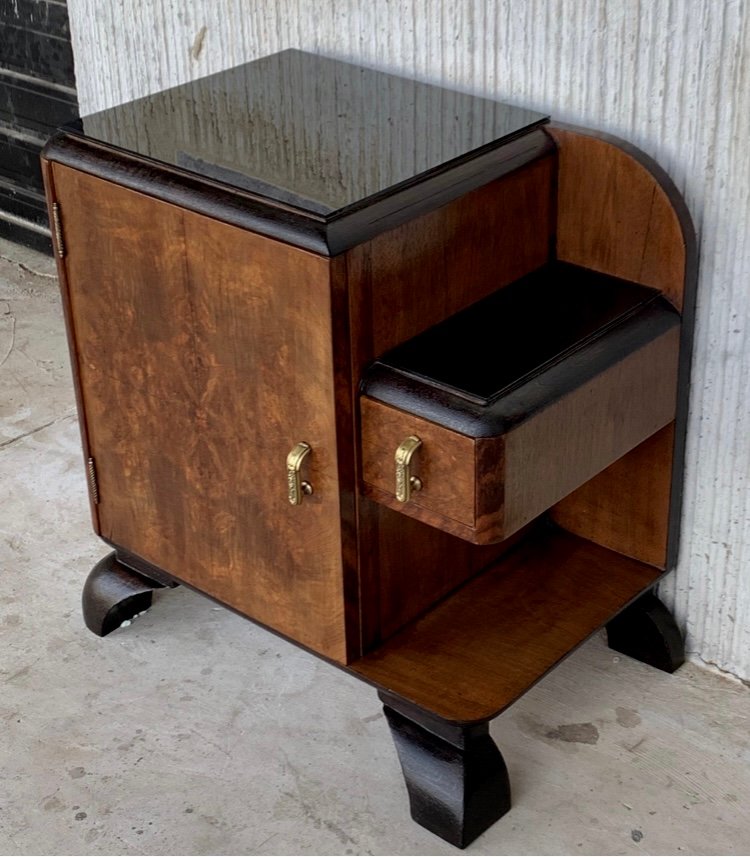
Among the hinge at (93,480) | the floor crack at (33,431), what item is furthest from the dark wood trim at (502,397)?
the floor crack at (33,431)

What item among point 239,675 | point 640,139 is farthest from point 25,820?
point 640,139

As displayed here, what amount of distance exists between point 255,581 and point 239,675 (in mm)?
239

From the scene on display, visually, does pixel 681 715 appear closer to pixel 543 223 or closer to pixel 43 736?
pixel 543 223

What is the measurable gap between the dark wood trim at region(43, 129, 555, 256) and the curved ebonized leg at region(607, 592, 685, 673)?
0.63 m

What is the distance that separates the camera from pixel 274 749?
1.88 meters

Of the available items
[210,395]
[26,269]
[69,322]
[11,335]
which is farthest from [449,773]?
[26,269]

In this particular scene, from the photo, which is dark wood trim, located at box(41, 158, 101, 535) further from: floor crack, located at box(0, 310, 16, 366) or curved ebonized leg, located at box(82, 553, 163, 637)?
floor crack, located at box(0, 310, 16, 366)

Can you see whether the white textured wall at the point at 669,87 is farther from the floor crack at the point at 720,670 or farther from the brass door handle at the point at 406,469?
the brass door handle at the point at 406,469

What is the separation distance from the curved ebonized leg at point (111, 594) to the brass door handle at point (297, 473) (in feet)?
1.54

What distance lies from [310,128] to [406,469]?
44 centimetres

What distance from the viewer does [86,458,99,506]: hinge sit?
1.96 m

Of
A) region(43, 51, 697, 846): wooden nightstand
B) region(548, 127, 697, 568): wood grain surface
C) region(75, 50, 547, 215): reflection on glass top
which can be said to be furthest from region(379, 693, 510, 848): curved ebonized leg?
region(75, 50, 547, 215): reflection on glass top

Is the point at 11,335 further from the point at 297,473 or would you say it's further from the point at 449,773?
the point at 449,773

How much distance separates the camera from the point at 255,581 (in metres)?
1.82
